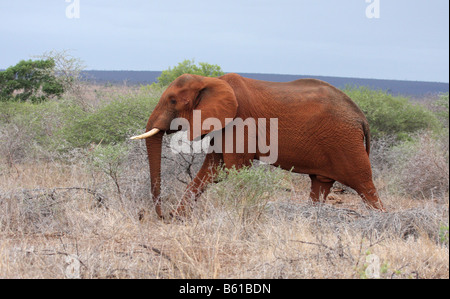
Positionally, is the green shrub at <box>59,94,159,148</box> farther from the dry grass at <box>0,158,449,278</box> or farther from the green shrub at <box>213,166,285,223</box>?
the green shrub at <box>213,166,285,223</box>

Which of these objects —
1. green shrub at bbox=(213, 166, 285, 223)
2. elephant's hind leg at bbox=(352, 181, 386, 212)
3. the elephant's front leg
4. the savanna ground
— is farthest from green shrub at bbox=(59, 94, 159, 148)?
elephant's hind leg at bbox=(352, 181, 386, 212)

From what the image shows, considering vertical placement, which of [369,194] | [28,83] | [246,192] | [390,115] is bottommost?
[369,194]

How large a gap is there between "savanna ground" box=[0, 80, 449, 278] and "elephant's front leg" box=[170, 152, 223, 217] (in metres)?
0.19

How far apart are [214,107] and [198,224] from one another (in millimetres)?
1652

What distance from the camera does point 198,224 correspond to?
20.1 ft

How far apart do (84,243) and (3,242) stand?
0.89 meters

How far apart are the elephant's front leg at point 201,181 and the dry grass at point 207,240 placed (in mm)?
195

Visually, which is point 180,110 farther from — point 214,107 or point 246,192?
point 246,192

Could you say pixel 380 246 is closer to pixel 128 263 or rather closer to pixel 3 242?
pixel 128 263

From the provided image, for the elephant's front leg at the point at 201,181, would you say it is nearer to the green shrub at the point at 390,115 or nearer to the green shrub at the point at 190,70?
the green shrub at the point at 390,115

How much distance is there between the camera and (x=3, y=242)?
577cm

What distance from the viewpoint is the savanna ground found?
488cm

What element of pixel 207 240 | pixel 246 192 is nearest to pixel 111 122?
pixel 246 192

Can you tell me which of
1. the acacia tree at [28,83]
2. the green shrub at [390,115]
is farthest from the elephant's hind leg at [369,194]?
the acacia tree at [28,83]
